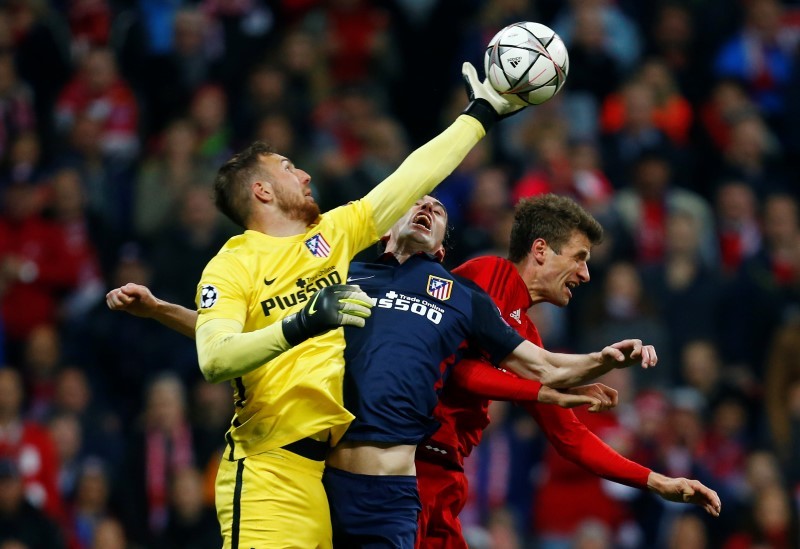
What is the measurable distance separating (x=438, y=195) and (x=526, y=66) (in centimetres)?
551

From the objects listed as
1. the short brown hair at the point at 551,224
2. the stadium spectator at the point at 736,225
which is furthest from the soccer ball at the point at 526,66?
the stadium spectator at the point at 736,225

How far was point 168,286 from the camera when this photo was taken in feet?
37.8

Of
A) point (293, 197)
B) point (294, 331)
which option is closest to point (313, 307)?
point (294, 331)

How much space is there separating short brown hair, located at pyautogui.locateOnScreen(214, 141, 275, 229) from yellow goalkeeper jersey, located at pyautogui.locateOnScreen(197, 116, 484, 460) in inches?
7.1

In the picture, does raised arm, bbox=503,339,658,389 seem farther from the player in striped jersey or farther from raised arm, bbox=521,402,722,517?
raised arm, bbox=521,402,722,517

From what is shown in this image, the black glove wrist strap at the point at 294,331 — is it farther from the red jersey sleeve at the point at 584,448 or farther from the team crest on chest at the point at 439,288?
the red jersey sleeve at the point at 584,448

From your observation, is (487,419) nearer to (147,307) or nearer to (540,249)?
(540,249)

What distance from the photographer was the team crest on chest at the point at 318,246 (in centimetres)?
592

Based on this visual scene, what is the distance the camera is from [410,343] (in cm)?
593

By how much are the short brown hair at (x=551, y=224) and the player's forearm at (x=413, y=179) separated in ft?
2.33

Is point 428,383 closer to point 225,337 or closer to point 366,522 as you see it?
point 366,522

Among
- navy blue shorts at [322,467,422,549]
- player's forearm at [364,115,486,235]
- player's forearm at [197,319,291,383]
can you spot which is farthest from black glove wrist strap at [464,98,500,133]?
navy blue shorts at [322,467,422,549]

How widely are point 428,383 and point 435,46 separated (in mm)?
8089

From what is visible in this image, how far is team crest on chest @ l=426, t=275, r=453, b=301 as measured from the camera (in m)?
6.04
